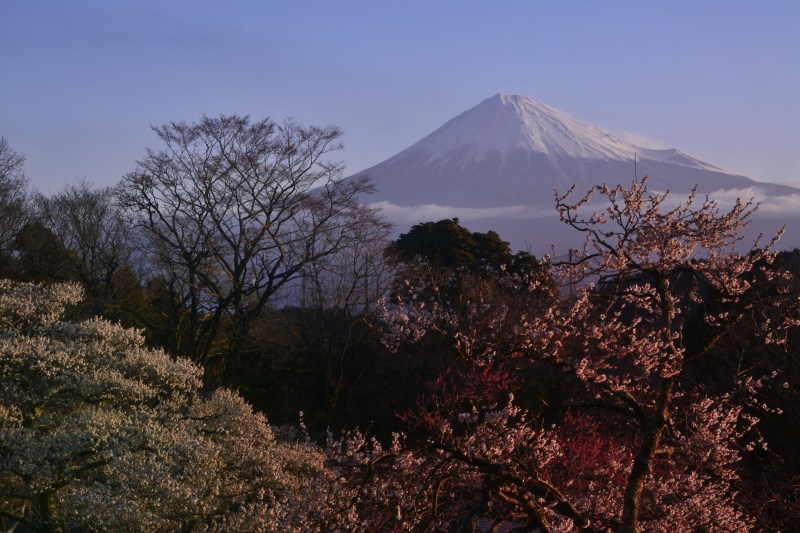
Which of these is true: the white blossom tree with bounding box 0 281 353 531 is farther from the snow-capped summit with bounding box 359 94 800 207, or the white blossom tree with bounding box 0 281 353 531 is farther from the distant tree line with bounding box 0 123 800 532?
the snow-capped summit with bounding box 359 94 800 207

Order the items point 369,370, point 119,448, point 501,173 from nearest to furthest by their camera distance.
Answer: point 119,448 < point 369,370 < point 501,173

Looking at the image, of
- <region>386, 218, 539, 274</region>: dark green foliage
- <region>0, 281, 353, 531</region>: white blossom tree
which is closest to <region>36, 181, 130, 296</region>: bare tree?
<region>386, 218, 539, 274</region>: dark green foliage

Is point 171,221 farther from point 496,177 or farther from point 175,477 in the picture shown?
point 496,177

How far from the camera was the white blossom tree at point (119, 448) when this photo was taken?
33.5ft

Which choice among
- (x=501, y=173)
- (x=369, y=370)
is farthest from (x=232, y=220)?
(x=501, y=173)

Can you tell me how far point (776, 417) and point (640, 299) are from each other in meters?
11.1

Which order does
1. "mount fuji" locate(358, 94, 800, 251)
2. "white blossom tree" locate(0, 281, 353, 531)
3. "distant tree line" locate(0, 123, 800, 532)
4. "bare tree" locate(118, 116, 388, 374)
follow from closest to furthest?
"distant tree line" locate(0, 123, 800, 532)
"white blossom tree" locate(0, 281, 353, 531)
"bare tree" locate(118, 116, 388, 374)
"mount fuji" locate(358, 94, 800, 251)

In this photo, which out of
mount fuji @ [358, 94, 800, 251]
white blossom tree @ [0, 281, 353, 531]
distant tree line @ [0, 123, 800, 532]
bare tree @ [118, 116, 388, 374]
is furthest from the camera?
mount fuji @ [358, 94, 800, 251]

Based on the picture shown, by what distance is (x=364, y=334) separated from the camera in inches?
1089

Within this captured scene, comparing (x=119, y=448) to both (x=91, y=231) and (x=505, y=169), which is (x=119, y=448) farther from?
(x=505, y=169)

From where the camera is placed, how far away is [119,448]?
1066 centimetres

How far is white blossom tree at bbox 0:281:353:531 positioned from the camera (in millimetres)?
10219

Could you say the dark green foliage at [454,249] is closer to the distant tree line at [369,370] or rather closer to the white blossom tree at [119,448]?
the distant tree line at [369,370]

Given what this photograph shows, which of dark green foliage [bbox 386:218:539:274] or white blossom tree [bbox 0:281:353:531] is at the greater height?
dark green foliage [bbox 386:218:539:274]
